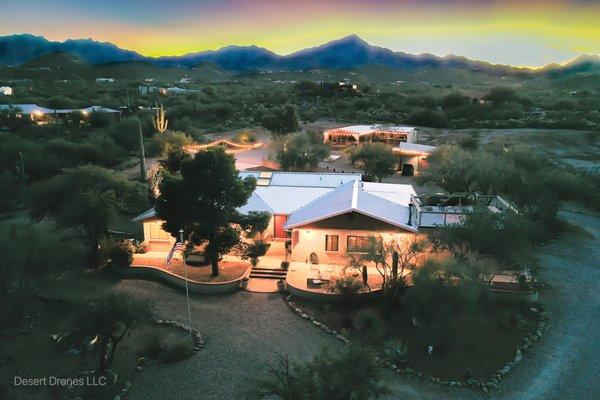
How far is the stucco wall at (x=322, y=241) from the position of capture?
1958 centimetres

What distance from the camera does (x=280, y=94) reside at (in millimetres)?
93188

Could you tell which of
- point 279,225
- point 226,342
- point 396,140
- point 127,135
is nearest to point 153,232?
point 279,225

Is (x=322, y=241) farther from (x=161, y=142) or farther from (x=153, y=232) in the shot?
(x=161, y=142)

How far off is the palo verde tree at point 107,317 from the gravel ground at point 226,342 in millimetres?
1336

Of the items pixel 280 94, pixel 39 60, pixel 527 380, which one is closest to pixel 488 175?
pixel 527 380

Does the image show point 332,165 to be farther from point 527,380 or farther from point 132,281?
point 527,380

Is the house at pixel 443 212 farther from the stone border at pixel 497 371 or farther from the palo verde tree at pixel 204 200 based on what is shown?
the palo verde tree at pixel 204 200

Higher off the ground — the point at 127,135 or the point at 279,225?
the point at 127,135

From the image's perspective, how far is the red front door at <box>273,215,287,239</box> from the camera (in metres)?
23.0

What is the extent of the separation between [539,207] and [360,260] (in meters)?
13.0

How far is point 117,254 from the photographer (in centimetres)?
1984

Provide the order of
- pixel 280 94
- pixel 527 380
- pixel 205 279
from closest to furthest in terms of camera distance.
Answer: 1. pixel 527 380
2. pixel 205 279
3. pixel 280 94

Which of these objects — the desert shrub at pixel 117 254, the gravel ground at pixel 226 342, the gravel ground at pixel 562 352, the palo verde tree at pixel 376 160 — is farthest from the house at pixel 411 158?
the desert shrub at pixel 117 254

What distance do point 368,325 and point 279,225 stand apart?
27.7ft
